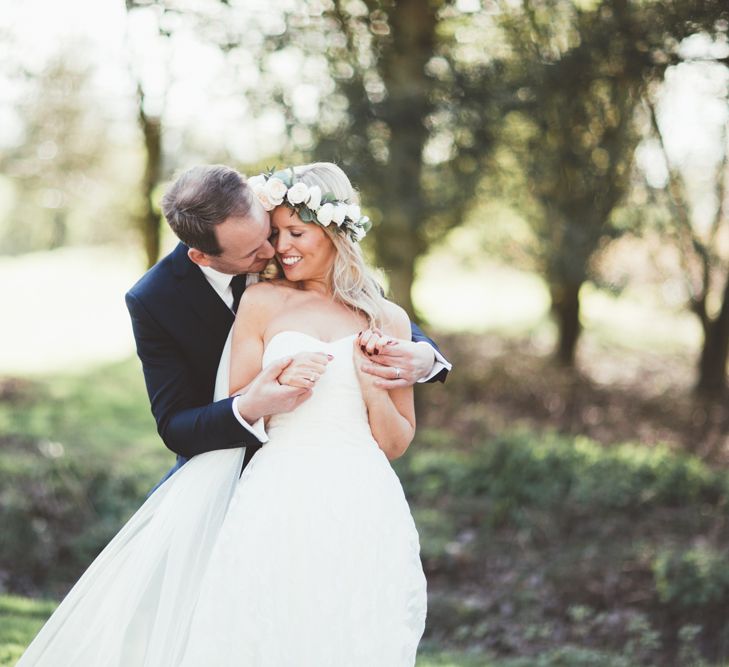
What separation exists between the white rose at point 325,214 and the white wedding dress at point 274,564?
404mm

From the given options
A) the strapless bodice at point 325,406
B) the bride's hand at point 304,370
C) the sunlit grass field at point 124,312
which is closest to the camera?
the bride's hand at point 304,370

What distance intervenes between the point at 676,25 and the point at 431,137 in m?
2.48

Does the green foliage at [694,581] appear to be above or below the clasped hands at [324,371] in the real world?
below

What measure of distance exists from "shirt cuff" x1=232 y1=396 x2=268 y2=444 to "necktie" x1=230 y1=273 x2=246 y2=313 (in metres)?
0.42

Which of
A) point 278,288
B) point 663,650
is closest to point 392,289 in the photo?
point 663,650

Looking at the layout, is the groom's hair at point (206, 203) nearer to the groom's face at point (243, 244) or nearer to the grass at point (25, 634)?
the groom's face at point (243, 244)

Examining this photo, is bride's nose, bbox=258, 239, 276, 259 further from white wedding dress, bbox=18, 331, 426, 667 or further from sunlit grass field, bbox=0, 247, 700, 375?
sunlit grass field, bbox=0, 247, 700, 375

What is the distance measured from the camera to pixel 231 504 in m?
2.83

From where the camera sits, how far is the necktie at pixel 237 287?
304 cm

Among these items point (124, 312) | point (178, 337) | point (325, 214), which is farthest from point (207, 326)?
point (124, 312)

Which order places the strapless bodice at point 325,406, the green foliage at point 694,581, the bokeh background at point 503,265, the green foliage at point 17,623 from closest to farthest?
the strapless bodice at point 325,406 → the green foliage at point 17,623 → the green foliage at point 694,581 → the bokeh background at point 503,265

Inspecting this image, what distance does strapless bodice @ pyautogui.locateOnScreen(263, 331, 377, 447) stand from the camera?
2863 millimetres

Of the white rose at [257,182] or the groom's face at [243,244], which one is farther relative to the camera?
the white rose at [257,182]

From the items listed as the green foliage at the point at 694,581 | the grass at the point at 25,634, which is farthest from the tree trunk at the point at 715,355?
the grass at the point at 25,634
